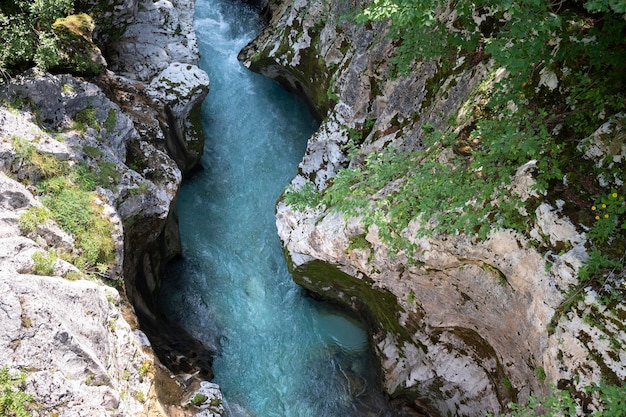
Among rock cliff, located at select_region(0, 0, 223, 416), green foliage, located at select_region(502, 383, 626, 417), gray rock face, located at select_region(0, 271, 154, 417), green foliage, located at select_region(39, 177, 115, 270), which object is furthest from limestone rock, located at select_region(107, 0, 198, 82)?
green foliage, located at select_region(502, 383, 626, 417)

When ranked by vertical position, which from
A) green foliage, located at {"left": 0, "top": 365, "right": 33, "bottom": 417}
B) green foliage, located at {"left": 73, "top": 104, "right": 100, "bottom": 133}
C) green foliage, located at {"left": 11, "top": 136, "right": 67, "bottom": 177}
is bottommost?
green foliage, located at {"left": 0, "top": 365, "right": 33, "bottom": 417}

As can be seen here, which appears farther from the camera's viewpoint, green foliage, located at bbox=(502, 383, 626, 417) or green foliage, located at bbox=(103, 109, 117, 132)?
green foliage, located at bbox=(103, 109, 117, 132)

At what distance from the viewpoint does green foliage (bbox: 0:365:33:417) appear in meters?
5.60

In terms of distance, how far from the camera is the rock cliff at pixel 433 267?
20.1 ft

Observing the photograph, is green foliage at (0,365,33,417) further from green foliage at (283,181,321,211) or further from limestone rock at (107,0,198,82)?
limestone rock at (107,0,198,82)

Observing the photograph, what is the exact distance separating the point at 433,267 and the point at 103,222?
6.44m

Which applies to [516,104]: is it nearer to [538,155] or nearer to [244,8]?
[538,155]

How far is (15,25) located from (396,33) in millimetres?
7458

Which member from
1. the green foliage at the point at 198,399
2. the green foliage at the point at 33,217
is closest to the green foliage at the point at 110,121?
the green foliage at the point at 33,217

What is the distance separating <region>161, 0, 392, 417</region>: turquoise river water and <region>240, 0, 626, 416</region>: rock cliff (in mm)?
1018

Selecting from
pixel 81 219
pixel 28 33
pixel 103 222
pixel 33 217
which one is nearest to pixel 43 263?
pixel 33 217

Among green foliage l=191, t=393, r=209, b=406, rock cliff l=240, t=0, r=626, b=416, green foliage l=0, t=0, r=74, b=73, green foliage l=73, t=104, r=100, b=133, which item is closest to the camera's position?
rock cliff l=240, t=0, r=626, b=416

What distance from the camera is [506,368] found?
813cm

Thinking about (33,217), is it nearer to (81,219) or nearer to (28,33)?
(81,219)
